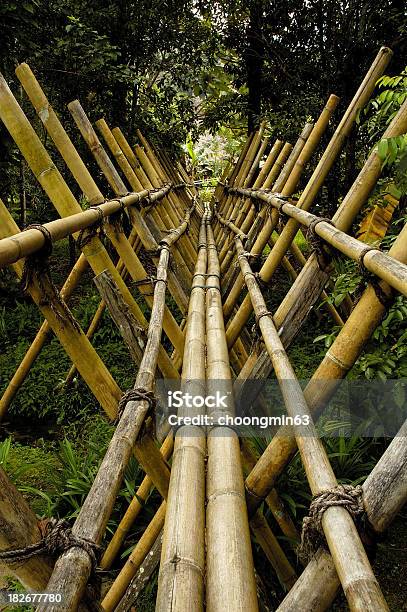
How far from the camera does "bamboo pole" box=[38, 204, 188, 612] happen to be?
731 mm

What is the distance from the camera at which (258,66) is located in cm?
630

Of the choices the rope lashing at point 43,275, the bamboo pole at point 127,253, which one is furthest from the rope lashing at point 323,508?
the bamboo pole at point 127,253

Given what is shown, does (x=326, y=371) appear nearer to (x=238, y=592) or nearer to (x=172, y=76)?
(x=238, y=592)

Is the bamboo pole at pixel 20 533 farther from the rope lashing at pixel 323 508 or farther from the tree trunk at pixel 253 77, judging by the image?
the tree trunk at pixel 253 77

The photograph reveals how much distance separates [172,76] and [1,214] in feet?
15.3

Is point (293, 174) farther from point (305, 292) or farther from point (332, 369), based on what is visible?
point (332, 369)

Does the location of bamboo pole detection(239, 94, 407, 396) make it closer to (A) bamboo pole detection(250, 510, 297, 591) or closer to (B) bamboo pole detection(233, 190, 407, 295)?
(B) bamboo pole detection(233, 190, 407, 295)

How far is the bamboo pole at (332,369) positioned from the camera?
4.08 feet

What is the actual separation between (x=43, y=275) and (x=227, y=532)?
80 centimetres

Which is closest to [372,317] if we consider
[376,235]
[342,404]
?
[376,235]

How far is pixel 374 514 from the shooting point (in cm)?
86

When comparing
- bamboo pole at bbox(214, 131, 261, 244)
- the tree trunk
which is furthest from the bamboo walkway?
the tree trunk

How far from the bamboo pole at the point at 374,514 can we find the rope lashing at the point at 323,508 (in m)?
0.02

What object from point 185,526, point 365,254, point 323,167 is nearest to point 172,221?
point 323,167
